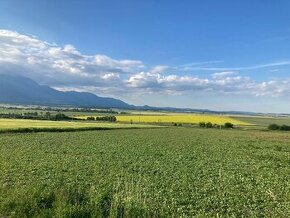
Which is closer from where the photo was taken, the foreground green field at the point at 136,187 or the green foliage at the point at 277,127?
the foreground green field at the point at 136,187

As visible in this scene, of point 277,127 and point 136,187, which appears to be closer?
point 136,187

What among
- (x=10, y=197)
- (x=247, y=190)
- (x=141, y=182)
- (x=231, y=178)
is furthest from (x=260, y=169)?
(x=10, y=197)

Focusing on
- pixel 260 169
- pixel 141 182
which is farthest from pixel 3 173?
pixel 260 169

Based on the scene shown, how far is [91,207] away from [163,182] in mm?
8318

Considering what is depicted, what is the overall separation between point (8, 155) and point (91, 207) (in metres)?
20.3

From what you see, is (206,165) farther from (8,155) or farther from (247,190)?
(8,155)

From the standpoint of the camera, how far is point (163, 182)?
19.9 metres

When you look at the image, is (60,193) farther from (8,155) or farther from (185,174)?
(8,155)

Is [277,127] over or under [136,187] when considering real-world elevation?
under

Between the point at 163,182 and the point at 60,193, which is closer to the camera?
the point at 60,193

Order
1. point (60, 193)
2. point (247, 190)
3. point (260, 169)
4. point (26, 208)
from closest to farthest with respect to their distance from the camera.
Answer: point (26, 208) → point (60, 193) → point (247, 190) → point (260, 169)

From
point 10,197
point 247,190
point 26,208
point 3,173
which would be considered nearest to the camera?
point 26,208

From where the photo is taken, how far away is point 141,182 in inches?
767

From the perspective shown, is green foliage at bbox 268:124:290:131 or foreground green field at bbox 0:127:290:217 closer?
foreground green field at bbox 0:127:290:217
